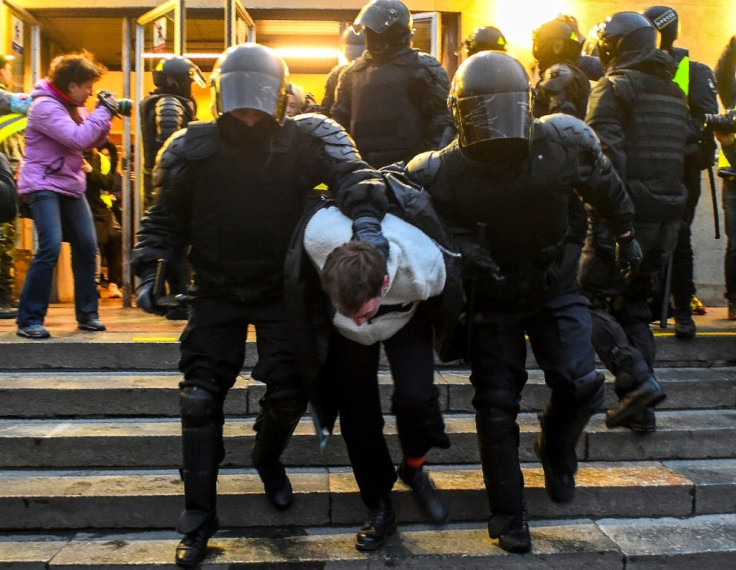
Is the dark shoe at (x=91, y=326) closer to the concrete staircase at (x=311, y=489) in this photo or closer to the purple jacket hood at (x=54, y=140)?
the concrete staircase at (x=311, y=489)

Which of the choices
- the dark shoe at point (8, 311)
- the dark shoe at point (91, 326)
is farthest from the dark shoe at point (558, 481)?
the dark shoe at point (8, 311)

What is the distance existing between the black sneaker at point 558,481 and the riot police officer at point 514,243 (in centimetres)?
1

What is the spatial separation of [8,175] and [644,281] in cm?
425

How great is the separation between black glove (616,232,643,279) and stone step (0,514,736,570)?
1.21 m

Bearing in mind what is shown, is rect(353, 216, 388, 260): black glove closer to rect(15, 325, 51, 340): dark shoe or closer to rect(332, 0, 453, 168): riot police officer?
rect(332, 0, 453, 168): riot police officer

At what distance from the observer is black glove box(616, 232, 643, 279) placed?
3.88m

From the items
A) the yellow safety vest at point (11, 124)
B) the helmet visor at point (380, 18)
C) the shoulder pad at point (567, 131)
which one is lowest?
the shoulder pad at point (567, 131)

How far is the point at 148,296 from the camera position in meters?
3.50

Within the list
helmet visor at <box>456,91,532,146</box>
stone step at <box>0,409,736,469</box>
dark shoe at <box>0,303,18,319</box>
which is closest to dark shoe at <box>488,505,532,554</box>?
stone step at <box>0,409,736,469</box>

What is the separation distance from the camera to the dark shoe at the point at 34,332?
Result: 5312mm

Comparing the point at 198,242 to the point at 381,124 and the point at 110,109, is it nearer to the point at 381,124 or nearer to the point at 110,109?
the point at 381,124

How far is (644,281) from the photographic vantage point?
469 cm

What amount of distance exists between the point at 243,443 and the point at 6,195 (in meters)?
2.74

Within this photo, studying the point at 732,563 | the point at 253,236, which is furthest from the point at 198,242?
the point at 732,563
